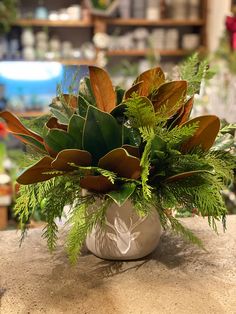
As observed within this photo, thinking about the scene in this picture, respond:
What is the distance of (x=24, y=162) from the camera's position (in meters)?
0.82

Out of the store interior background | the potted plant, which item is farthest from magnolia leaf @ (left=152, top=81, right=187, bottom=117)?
the store interior background

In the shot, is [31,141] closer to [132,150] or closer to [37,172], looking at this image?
[37,172]

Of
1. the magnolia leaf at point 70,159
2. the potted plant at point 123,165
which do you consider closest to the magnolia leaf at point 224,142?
the potted plant at point 123,165

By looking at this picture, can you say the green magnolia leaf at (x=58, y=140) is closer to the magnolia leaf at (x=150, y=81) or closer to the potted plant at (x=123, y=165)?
the potted plant at (x=123, y=165)

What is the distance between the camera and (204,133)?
0.76m

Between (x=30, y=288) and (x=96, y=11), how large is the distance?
328 cm

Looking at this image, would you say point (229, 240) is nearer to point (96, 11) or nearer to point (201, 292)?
point (201, 292)

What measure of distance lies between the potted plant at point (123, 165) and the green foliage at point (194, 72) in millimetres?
73

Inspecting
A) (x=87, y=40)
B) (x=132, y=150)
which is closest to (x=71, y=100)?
(x=132, y=150)

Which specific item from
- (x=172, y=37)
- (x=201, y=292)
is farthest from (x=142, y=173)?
(x=172, y=37)

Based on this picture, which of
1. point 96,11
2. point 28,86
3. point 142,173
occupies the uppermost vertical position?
point 96,11

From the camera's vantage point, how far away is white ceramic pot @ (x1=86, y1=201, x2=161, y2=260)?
2.60 ft

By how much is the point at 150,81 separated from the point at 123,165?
0.17 metres

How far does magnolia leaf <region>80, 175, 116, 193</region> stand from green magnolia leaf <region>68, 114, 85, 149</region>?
0.06 m
